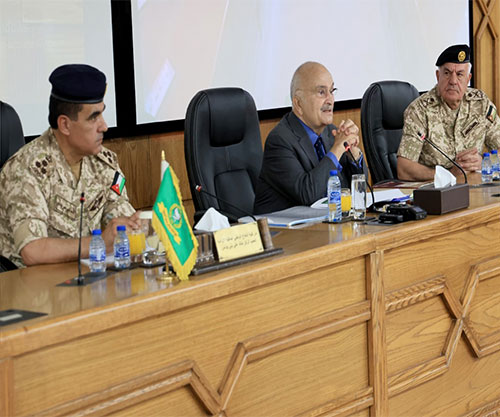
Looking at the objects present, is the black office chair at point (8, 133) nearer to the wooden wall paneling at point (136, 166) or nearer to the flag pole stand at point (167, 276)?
the flag pole stand at point (167, 276)

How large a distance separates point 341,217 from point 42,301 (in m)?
1.16

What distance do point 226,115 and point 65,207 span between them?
1.15 metres

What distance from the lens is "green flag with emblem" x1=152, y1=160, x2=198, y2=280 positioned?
2041mm

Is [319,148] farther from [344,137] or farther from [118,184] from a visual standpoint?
[118,184]

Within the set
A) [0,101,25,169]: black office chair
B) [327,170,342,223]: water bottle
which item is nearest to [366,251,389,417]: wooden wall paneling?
[327,170,342,223]: water bottle

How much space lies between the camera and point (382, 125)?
4590 mm

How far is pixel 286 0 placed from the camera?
5.13 metres

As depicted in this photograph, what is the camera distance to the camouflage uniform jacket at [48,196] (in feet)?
8.47

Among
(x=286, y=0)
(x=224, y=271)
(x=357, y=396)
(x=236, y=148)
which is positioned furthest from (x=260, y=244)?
(x=286, y=0)

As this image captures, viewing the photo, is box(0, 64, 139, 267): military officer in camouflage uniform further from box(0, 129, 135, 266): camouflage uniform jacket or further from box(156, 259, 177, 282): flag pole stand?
box(156, 259, 177, 282): flag pole stand

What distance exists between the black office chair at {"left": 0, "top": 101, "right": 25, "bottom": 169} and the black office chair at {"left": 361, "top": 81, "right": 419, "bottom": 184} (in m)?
2.03

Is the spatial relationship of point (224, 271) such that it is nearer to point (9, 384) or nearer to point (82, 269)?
point (82, 269)

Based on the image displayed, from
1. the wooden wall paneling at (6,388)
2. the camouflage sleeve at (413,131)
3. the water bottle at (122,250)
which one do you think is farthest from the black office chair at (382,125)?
the wooden wall paneling at (6,388)

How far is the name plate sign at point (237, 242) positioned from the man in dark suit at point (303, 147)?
1117 millimetres
